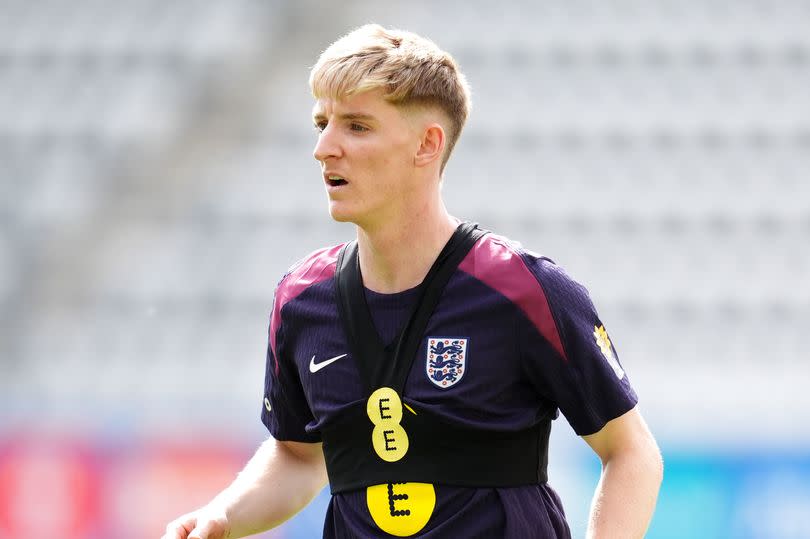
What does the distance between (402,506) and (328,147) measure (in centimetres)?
67

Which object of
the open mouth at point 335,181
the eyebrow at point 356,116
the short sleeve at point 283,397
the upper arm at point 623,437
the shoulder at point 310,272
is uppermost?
the eyebrow at point 356,116

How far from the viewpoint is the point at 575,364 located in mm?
2363

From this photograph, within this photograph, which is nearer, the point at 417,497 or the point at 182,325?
the point at 417,497

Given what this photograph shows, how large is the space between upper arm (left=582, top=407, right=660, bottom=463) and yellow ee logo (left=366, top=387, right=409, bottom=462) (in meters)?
0.35

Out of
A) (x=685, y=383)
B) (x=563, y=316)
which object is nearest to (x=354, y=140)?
(x=563, y=316)

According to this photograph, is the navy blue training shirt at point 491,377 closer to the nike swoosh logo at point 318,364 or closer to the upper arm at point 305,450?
the nike swoosh logo at point 318,364

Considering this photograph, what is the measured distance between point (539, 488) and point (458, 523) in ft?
0.62

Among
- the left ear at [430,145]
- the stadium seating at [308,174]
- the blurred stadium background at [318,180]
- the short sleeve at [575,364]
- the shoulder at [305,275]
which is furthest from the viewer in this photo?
the stadium seating at [308,174]

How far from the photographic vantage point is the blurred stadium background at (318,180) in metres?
10.2

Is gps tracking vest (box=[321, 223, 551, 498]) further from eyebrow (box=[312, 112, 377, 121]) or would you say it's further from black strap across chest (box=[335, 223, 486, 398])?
eyebrow (box=[312, 112, 377, 121])

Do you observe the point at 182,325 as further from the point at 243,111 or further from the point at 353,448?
the point at 353,448

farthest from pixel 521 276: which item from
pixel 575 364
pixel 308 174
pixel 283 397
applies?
pixel 308 174

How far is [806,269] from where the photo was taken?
34.1 ft

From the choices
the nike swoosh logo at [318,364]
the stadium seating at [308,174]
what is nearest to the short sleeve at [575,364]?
the nike swoosh logo at [318,364]
